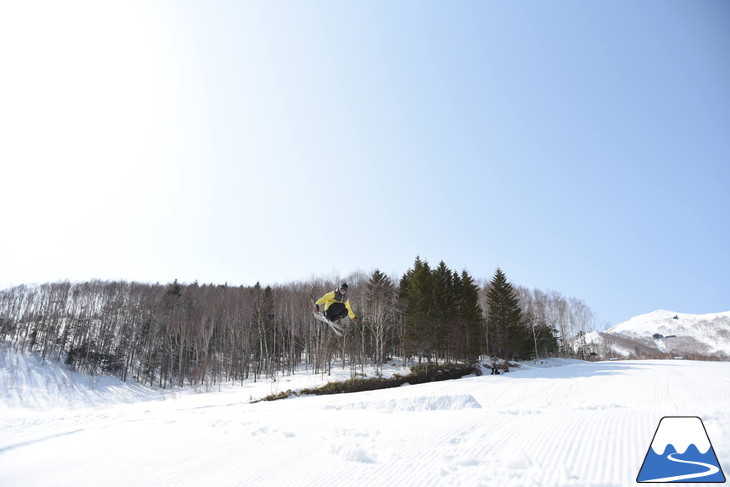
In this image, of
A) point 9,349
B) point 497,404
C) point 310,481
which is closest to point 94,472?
point 310,481

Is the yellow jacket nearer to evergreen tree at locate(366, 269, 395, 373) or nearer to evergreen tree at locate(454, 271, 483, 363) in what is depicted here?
evergreen tree at locate(366, 269, 395, 373)

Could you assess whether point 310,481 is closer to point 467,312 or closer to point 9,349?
point 467,312

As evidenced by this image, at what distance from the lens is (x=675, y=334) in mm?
156000

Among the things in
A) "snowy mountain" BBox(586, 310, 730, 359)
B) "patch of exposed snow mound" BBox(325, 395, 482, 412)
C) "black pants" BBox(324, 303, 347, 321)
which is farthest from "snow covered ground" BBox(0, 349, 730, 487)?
"snowy mountain" BBox(586, 310, 730, 359)

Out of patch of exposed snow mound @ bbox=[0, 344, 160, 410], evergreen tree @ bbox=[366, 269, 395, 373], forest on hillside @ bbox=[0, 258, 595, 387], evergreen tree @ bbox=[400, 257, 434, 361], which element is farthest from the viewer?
forest on hillside @ bbox=[0, 258, 595, 387]

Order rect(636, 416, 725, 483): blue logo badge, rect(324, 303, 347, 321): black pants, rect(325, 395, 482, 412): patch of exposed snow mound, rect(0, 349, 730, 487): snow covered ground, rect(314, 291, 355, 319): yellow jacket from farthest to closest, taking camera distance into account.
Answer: rect(325, 395, 482, 412): patch of exposed snow mound → rect(324, 303, 347, 321): black pants → rect(314, 291, 355, 319): yellow jacket → rect(0, 349, 730, 487): snow covered ground → rect(636, 416, 725, 483): blue logo badge

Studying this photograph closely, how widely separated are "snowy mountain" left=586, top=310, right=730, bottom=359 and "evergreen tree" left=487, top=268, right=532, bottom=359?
9355cm

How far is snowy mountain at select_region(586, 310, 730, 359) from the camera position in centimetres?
12438

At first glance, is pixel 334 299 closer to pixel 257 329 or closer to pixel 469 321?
pixel 469 321

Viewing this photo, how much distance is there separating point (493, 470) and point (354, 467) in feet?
6.81

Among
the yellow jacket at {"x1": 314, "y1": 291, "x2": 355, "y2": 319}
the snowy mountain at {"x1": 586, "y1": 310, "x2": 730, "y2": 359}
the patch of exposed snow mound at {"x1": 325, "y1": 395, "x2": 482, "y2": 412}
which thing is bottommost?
the snowy mountain at {"x1": 586, "y1": 310, "x2": 730, "y2": 359}

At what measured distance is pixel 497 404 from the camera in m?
15.7

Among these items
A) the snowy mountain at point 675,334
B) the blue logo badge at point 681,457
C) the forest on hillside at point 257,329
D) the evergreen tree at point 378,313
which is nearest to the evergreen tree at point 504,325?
the forest on hillside at point 257,329

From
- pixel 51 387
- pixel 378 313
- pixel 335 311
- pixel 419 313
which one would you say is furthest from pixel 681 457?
pixel 51 387
